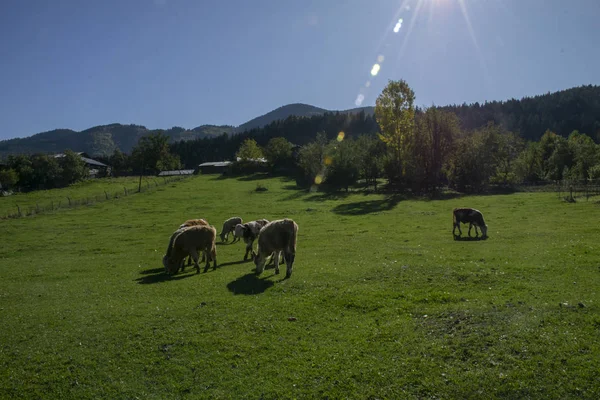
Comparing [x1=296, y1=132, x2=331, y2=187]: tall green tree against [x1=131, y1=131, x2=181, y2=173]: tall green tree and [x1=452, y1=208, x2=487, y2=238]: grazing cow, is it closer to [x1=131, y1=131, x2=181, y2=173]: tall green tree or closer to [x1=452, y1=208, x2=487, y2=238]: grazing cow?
[x1=452, y1=208, x2=487, y2=238]: grazing cow

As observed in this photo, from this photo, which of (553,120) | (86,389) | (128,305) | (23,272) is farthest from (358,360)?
(553,120)

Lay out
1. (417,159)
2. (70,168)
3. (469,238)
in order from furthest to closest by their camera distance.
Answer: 1. (70,168)
2. (417,159)
3. (469,238)

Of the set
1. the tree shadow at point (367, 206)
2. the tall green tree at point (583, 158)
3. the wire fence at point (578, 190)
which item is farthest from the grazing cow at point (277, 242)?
the tall green tree at point (583, 158)

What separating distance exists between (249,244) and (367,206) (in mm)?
30397

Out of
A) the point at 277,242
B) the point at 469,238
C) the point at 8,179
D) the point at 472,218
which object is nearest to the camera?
the point at 277,242

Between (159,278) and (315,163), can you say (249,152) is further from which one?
(159,278)

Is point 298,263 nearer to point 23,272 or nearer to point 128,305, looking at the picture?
point 128,305

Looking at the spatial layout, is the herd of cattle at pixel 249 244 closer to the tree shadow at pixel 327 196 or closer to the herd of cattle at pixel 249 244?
the herd of cattle at pixel 249 244

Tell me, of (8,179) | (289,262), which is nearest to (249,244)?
(289,262)

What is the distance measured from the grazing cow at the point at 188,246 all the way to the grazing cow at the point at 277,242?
11.0 feet

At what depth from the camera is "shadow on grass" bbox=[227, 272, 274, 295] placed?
1347cm

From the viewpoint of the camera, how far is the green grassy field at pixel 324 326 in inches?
299

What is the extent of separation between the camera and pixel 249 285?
14.3 metres

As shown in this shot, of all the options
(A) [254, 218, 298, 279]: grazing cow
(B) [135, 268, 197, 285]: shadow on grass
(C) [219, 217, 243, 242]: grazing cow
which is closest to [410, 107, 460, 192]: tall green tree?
(C) [219, 217, 243, 242]: grazing cow
